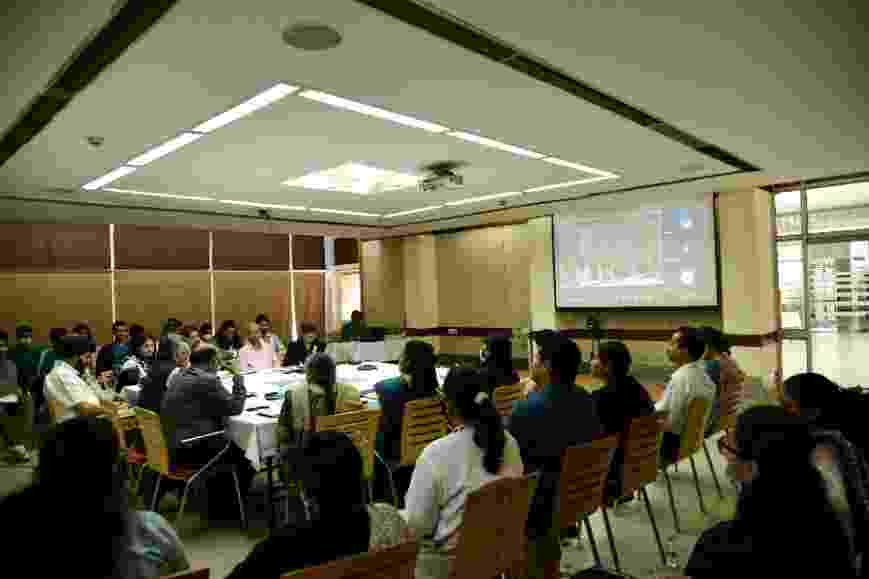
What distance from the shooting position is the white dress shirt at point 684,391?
360 centimetres

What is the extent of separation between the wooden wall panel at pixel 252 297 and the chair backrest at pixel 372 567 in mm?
9922

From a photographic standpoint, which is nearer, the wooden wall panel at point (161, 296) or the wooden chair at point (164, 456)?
the wooden chair at point (164, 456)

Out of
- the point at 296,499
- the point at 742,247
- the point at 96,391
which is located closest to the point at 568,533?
the point at 296,499

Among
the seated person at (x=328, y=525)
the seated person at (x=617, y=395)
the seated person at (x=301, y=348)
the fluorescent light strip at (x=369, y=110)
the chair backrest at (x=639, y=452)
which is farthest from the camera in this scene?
the seated person at (x=301, y=348)

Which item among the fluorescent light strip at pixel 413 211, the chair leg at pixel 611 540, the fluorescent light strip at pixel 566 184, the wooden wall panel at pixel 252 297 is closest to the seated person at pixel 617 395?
the chair leg at pixel 611 540

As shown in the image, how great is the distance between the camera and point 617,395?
3.22 m

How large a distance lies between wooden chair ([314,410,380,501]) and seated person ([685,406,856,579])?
2155 mm

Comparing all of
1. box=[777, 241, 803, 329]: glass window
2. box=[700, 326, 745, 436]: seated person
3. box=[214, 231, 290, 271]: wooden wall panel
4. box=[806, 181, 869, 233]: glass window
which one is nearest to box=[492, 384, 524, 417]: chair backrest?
box=[700, 326, 745, 436]: seated person

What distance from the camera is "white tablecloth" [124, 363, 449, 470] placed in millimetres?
3477

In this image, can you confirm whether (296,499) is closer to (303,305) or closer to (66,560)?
(66,560)

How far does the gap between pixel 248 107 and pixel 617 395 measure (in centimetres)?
319

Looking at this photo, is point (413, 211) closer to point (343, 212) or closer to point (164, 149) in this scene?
point (343, 212)

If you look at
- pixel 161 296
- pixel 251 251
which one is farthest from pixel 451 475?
pixel 251 251

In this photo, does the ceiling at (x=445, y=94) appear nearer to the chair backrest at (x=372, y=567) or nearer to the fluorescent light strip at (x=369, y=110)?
the fluorescent light strip at (x=369, y=110)
